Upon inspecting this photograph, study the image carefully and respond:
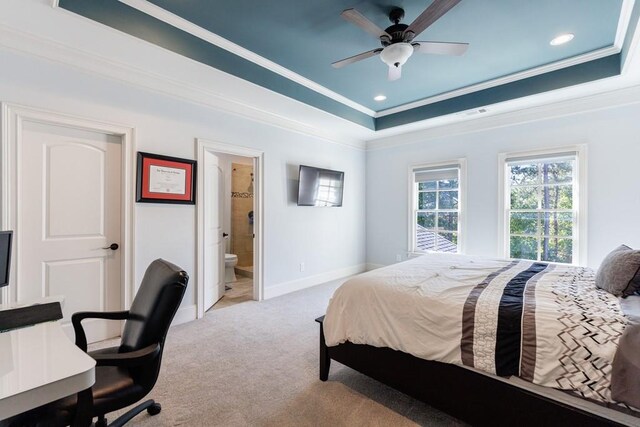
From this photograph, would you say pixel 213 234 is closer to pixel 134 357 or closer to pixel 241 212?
pixel 241 212

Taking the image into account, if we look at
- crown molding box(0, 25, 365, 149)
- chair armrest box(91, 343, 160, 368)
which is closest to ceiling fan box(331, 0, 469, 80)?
crown molding box(0, 25, 365, 149)

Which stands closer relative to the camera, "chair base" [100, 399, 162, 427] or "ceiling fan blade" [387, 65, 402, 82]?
"chair base" [100, 399, 162, 427]

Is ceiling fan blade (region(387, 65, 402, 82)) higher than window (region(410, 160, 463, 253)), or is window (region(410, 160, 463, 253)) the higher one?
ceiling fan blade (region(387, 65, 402, 82))

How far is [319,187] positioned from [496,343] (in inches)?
137

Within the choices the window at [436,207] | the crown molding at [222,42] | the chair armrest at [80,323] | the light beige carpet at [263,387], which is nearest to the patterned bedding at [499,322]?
the light beige carpet at [263,387]

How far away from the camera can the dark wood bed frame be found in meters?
1.35

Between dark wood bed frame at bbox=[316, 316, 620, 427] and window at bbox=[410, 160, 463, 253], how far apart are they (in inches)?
127

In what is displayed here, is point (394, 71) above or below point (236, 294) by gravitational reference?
above

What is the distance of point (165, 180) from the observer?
10.0 feet

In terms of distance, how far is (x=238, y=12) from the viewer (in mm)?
2383

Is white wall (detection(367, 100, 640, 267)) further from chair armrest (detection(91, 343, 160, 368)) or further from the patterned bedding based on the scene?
chair armrest (detection(91, 343, 160, 368))

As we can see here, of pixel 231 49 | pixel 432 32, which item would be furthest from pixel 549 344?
pixel 231 49

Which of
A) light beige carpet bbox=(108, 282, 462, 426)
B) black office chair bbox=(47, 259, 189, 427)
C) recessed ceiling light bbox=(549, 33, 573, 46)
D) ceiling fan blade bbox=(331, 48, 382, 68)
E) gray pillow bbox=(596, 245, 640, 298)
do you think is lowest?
light beige carpet bbox=(108, 282, 462, 426)

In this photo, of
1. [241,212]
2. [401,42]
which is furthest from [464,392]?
[241,212]
